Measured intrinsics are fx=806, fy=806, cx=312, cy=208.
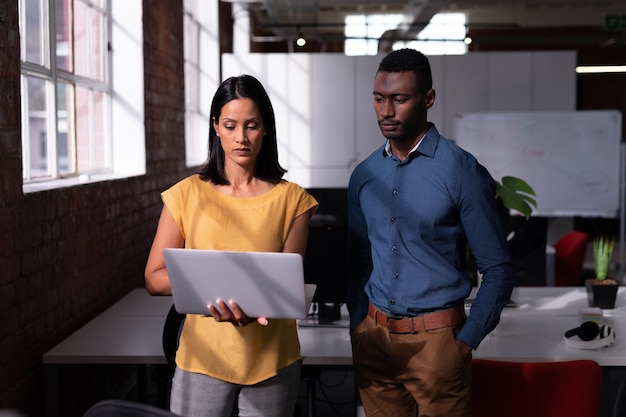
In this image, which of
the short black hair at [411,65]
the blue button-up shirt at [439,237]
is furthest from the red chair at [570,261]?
the short black hair at [411,65]

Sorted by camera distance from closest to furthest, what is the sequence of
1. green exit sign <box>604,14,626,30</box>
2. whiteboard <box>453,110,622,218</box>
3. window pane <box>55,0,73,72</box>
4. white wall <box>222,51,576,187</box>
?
window pane <box>55,0,73,72</box>, whiteboard <box>453,110,622,218</box>, white wall <box>222,51,576,187</box>, green exit sign <box>604,14,626,30</box>

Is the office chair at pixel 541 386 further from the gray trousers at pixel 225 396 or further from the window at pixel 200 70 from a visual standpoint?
the window at pixel 200 70

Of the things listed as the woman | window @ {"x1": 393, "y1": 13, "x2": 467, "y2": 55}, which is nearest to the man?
the woman

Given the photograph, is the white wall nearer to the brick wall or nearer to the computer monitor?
the brick wall

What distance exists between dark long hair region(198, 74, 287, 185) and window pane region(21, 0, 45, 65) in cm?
164

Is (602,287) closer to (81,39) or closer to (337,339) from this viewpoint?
(337,339)

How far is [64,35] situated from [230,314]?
255 cm

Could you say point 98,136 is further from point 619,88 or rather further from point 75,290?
point 619,88

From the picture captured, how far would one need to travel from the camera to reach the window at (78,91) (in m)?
3.40

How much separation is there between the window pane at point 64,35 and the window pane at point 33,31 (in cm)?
24

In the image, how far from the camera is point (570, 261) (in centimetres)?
548

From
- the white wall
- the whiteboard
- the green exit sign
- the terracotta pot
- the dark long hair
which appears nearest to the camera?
the dark long hair

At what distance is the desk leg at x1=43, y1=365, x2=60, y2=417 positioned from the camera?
288 cm

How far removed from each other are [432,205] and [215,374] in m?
0.68
